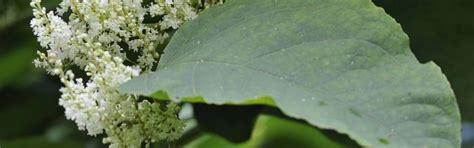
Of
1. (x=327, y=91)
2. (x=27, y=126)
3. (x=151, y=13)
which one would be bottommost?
(x=27, y=126)

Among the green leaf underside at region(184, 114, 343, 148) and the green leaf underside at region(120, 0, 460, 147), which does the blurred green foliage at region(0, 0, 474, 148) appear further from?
the green leaf underside at region(120, 0, 460, 147)

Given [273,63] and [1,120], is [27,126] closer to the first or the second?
[1,120]

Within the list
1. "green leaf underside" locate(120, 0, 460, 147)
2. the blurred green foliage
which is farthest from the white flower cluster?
the blurred green foliage

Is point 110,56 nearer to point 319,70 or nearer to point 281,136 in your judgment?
point 319,70

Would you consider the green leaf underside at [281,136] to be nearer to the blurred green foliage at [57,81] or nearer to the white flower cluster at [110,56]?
the blurred green foliage at [57,81]

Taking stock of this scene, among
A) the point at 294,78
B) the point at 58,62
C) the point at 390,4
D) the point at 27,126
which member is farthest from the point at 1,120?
the point at 294,78

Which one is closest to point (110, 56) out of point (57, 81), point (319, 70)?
point (319, 70)
